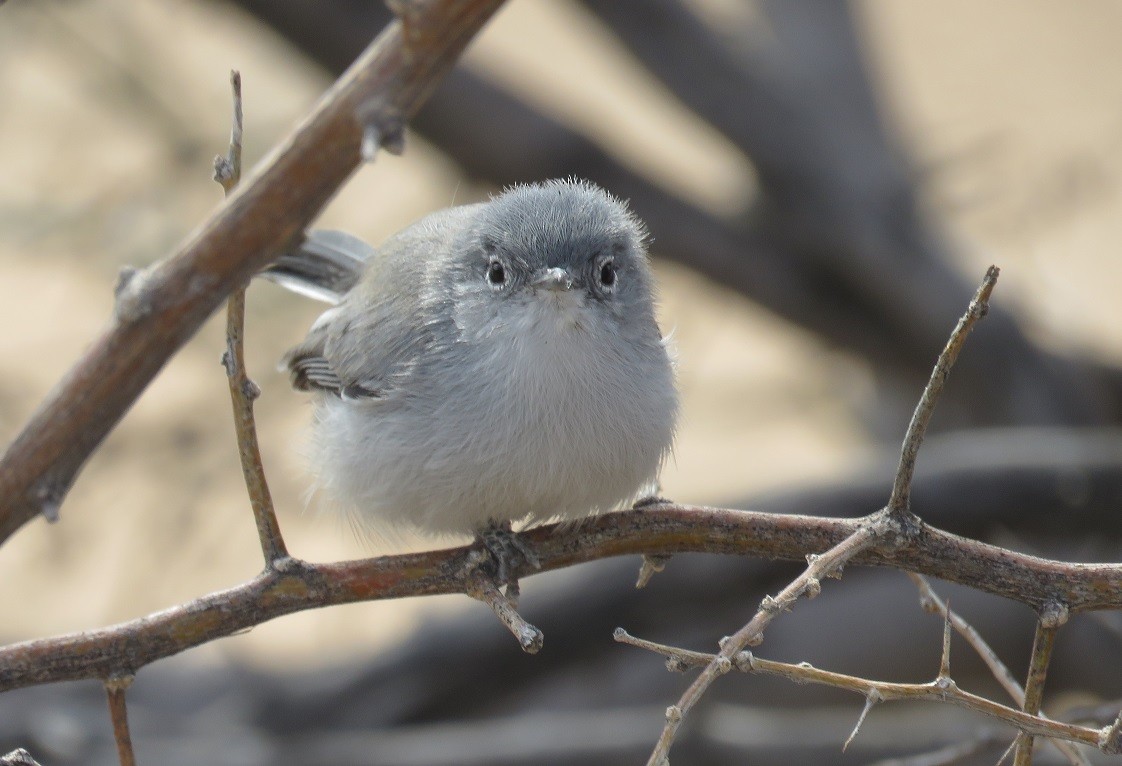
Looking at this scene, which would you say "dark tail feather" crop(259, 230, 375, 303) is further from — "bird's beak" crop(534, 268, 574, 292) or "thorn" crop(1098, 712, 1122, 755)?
"thorn" crop(1098, 712, 1122, 755)

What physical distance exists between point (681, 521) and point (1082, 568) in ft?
1.89

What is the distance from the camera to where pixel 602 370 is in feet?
7.96

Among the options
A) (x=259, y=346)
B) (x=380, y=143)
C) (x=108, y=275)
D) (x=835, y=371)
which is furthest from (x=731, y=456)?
(x=380, y=143)

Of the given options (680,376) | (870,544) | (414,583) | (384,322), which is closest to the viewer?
(870,544)

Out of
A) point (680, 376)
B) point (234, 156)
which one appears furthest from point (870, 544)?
point (680, 376)

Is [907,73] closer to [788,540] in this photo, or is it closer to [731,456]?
[731,456]

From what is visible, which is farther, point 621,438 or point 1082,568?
point 621,438

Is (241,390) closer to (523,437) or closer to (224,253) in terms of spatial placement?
(224,253)

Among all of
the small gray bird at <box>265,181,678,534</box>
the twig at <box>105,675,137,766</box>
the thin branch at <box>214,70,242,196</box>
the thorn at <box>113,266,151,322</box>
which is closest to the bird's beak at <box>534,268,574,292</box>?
the small gray bird at <box>265,181,678,534</box>

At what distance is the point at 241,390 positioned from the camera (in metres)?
1.48

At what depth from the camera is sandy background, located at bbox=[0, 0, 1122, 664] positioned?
15.8 ft

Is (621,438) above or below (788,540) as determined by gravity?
above

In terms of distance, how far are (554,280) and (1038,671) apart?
1.13m

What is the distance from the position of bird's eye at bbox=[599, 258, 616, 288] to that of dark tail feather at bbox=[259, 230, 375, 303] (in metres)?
0.89
